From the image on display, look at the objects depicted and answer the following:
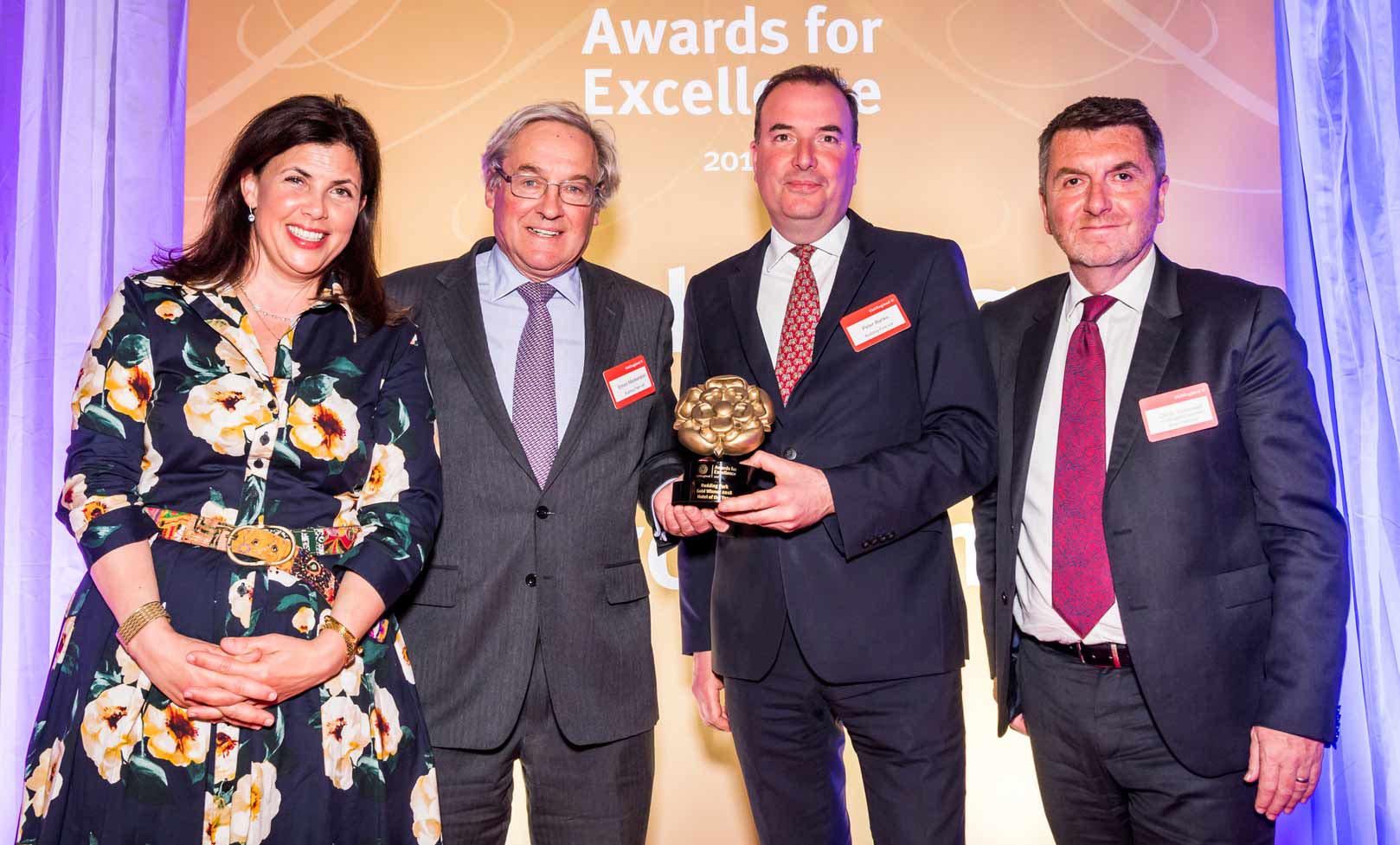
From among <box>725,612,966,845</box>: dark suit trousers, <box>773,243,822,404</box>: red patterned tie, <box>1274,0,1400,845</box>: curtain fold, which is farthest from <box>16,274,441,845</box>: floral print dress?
<box>1274,0,1400,845</box>: curtain fold

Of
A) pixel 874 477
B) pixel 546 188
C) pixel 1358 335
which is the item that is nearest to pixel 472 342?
pixel 546 188

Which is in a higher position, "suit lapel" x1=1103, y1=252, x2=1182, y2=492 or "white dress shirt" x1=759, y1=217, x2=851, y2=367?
"white dress shirt" x1=759, y1=217, x2=851, y2=367

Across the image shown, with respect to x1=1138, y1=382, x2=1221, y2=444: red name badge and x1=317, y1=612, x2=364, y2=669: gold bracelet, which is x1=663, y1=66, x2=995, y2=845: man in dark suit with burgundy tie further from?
x1=317, y1=612, x2=364, y2=669: gold bracelet

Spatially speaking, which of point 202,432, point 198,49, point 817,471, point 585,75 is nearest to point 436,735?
point 202,432

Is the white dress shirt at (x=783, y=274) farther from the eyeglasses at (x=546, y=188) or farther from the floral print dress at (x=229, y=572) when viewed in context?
the floral print dress at (x=229, y=572)

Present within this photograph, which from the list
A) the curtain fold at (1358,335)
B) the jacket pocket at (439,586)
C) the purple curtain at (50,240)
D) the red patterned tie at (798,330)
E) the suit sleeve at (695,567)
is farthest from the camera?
the purple curtain at (50,240)

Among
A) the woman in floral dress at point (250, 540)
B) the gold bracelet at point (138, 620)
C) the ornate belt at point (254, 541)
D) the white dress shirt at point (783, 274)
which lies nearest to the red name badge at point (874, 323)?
the white dress shirt at point (783, 274)

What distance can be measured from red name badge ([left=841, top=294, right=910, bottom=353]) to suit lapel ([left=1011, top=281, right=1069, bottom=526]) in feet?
0.99

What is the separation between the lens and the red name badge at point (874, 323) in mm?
2475

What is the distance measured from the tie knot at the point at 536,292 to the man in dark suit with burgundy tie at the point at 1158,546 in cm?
118

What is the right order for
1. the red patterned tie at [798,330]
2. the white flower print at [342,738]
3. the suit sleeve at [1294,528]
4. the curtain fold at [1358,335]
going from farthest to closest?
1. the curtain fold at [1358,335]
2. the red patterned tie at [798,330]
3. the suit sleeve at [1294,528]
4. the white flower print at [342,738]

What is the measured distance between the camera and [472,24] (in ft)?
12.2

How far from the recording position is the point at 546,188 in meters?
2.63

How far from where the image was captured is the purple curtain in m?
3.34
